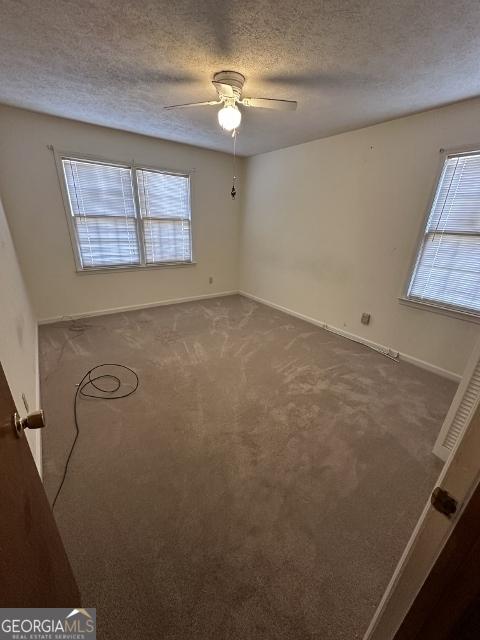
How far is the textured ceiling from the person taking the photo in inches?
52.9

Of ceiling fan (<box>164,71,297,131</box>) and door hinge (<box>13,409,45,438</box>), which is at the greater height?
ceiling fan (<box>164,71,297,131</box>)

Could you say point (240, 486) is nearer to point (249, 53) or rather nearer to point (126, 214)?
point (249, 53)

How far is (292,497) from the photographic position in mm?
1479

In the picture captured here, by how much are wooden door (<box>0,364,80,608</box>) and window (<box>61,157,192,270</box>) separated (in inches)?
138

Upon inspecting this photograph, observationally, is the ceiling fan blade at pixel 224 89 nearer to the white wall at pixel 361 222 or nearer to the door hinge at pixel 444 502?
the white wall at pixel 361 222

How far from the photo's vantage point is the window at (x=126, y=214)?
11.2 ft

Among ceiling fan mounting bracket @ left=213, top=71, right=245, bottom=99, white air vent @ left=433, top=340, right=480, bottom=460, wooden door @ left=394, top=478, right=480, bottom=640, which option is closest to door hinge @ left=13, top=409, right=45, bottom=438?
wooden door @ left=394, top=478, right=480, bottom=640

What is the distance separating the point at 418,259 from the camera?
276 cm

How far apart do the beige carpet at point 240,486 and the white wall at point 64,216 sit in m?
1.13

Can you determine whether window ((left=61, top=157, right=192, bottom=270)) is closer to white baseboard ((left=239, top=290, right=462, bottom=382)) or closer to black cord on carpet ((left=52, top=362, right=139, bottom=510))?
black cord on carpet ((left=52, top=362, right=139, bottom=510))

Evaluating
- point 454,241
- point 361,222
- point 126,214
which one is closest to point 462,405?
point 454,241

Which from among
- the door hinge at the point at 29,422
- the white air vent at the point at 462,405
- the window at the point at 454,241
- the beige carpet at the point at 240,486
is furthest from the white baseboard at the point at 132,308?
the white air vent at the point at 462,405

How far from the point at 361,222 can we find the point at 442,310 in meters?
1.34

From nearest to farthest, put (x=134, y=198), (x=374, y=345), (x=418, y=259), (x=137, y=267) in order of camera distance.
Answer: (x=418, y=259) < (x=374, y=345) < (x=134, y=198) < (x=137, y=267)
